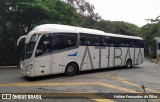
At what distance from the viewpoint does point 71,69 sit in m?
14.2

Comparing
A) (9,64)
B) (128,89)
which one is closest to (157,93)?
(128,89)

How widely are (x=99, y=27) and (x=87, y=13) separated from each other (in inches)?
163

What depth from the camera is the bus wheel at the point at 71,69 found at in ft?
46.1

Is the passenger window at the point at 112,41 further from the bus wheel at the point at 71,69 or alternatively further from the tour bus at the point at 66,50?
the bus wheel at the point at 71,69

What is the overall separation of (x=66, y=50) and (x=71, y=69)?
4.16ft

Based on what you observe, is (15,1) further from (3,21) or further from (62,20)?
(62,20)

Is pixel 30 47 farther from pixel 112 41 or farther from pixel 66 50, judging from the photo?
pixel 112 41

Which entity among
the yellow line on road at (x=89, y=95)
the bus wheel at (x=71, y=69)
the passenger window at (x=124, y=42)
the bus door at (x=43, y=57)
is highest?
the passenger window at (x=124, y=42)

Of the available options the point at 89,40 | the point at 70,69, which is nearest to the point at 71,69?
the point at 70,69

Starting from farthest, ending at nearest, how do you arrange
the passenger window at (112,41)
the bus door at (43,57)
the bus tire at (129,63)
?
the bus tire at (129,63) → the passenger window at (112,41) → the bus door at (43,57)

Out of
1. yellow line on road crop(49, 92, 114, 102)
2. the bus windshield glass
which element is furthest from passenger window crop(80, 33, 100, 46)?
yellow line on road crop(49, 92, 114, 102)

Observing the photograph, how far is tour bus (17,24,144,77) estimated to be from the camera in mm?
12508

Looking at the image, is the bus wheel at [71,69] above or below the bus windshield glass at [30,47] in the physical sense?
below

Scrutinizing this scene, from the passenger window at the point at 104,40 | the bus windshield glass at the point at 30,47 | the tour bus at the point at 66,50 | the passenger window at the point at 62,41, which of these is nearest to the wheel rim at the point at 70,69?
the tour bus at the point at 66,50
